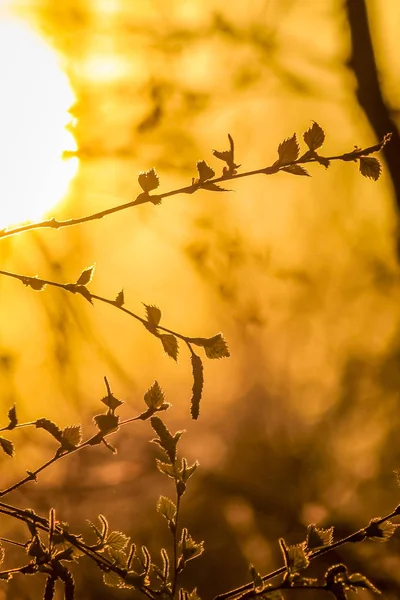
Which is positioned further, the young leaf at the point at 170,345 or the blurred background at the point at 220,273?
the blurred background at the point at 220,273

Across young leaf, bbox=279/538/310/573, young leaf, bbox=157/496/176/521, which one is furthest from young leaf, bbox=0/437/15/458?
young leaf, bbox=279/538/310/573

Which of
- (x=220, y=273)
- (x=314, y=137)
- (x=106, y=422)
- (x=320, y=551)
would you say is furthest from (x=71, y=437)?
(x=220, y=273)

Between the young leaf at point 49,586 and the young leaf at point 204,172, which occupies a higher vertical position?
the young leaf at point 204,172

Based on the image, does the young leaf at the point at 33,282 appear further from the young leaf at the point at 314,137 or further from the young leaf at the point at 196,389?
the young leaf at the point at 314,137

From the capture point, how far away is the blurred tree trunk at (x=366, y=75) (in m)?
1.22

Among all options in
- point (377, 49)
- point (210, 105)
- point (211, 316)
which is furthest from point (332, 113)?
point (211, 316)

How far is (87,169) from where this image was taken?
1.22 metres

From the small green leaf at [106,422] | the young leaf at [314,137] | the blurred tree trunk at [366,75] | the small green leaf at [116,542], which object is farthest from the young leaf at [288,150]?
the blurred tree trunk at [366,75]

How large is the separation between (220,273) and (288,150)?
0.83 metres

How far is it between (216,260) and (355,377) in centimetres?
45

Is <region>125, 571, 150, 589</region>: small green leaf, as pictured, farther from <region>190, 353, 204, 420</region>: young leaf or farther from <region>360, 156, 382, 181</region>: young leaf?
<region>360, 156, 382, 181</region>: young leaf

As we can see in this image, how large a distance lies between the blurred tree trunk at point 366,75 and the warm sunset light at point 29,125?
60 cm

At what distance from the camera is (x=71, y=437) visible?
0.57 meters

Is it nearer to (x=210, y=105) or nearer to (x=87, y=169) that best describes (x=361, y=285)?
(x=210, y=105)
